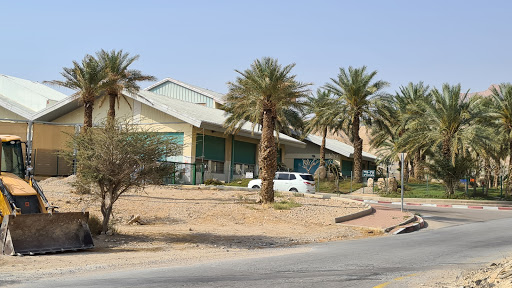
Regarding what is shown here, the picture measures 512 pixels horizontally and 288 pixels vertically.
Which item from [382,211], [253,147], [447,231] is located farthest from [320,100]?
[447,231]

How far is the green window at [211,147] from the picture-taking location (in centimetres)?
4612

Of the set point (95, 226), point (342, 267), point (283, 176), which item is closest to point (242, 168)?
point (283, 176)

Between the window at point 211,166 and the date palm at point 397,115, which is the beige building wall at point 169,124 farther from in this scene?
the date palm at point 397,115

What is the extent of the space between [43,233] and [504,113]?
37.0 metres

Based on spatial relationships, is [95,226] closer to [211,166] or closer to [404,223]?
[404,223]

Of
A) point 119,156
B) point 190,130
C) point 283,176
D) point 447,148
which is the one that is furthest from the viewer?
point 190,130

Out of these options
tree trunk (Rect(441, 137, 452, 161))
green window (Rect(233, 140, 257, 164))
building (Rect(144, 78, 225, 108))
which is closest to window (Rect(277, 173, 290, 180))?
green window (Rect(233, 140, 257, 164))

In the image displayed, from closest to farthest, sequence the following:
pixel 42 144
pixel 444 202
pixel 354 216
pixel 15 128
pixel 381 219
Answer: pixel 381 219
pixel 354 216
pixel 444 202
pixel 15 128
pixel 42 144

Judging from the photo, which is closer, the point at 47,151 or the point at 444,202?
the point at 444,202

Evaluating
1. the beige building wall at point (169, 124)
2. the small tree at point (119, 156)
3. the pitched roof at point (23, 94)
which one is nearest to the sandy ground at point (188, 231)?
the small tree at point (119, 156)

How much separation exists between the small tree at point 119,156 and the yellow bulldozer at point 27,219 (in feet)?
6.12

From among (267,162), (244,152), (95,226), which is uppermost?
(244,152)

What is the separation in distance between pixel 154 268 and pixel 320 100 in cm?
4476

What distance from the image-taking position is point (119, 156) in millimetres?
15906
